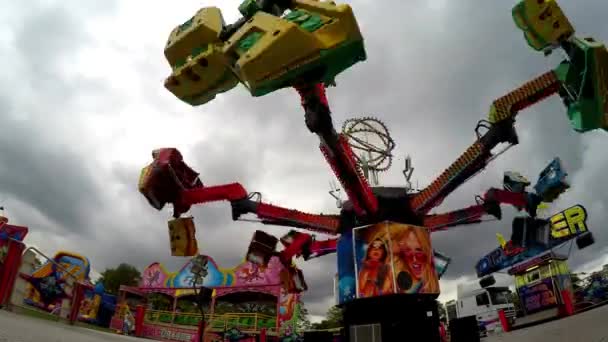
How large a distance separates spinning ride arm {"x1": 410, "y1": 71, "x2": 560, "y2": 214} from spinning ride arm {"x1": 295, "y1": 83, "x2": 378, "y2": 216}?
1.83 metres

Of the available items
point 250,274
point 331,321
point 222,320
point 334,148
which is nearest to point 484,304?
point 250,274

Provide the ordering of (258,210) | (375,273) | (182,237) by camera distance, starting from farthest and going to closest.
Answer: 1. (258,210)
2. (375,273)
3. (182,237)

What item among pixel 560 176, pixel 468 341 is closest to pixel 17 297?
pixel 468 341

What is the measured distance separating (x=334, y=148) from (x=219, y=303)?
1121 inches

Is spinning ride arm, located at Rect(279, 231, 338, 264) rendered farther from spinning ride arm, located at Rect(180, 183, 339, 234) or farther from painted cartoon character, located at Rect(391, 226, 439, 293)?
painted cartoon character, located at Rect(391, 226, 439, 293)

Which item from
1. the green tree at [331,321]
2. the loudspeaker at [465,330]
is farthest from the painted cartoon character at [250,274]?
the green tree at [331,321]

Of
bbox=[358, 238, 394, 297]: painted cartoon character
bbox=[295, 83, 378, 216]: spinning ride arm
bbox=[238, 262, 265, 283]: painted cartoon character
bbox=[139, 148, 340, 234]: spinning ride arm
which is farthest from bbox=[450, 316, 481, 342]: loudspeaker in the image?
bbox=[238, 262, 265, 283]: painted cartoon character

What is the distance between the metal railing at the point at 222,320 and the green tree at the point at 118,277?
27829 mm

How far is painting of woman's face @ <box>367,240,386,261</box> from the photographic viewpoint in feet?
30.3

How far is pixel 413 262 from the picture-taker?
9.24m

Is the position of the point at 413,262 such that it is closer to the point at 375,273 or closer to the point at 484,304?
the point at 375,273

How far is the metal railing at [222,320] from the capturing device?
2086 centimetres

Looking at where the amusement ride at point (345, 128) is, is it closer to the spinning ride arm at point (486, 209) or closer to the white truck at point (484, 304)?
the spinning ride arm at point (486, 209)

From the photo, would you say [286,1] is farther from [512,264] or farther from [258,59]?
[512,264]
